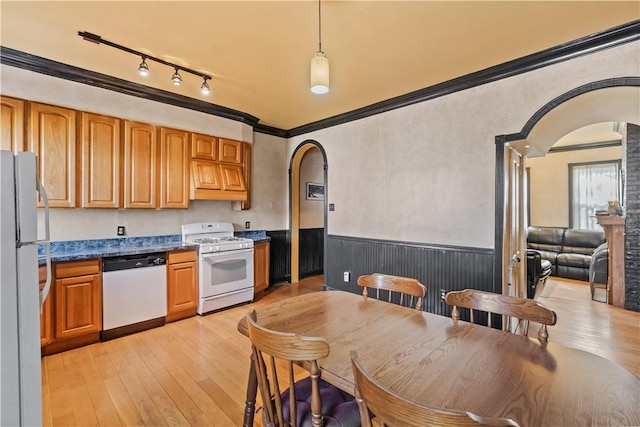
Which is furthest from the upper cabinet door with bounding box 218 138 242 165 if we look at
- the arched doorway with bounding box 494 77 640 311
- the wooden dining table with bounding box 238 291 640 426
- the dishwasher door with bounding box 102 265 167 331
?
the arched doorway with bounding box 494 77 640 311

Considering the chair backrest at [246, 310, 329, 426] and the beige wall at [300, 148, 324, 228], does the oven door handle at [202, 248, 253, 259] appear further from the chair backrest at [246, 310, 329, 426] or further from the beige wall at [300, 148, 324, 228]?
the chair backrest at [246, 310, 329, 426]

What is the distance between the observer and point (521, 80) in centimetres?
268

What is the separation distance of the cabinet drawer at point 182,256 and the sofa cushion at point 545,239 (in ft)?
20.8

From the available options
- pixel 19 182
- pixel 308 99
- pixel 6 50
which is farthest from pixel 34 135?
pixel 308 99

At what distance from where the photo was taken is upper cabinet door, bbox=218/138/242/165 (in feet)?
13.4

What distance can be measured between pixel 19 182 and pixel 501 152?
10.8 ft

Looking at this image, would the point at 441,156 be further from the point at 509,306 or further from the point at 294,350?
the point at 294,350

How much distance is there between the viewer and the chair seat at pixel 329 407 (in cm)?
118

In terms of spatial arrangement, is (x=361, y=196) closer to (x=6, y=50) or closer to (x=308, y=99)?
(x=308, y=99)

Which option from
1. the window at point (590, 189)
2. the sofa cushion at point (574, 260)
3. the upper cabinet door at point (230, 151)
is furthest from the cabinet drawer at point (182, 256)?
the window at point (590, 189)

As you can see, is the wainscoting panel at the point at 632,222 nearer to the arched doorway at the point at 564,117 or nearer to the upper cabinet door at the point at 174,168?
the arched doorway at the point at 564,117

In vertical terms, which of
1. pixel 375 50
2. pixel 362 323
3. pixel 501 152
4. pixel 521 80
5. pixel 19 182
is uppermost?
pixel 375 50

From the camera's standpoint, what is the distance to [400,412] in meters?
0.74

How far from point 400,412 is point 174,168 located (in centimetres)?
365
